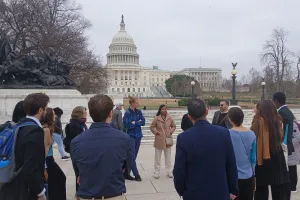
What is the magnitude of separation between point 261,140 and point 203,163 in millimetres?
1608

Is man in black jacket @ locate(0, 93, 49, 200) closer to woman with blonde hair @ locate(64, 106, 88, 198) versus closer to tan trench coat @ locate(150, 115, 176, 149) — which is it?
woman with blonde hair @ locate(64, 106, 88, 198)

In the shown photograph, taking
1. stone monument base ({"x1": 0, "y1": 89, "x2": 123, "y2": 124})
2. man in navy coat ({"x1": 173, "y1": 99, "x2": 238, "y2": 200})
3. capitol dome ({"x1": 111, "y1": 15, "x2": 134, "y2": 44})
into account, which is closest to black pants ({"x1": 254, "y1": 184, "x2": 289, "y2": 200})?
man in navy coat ({"x1": 173, "y1": 99, "x2": 238, "y2": 200})

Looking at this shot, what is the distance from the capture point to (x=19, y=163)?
3.06 m

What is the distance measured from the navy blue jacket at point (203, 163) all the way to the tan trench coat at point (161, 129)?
4025 mm

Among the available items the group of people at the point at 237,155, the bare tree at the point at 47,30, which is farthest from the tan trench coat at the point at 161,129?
the bare tree at the point at 47,30

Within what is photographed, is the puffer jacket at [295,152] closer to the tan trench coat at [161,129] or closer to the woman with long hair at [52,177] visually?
the tan trench coat at [161,129]

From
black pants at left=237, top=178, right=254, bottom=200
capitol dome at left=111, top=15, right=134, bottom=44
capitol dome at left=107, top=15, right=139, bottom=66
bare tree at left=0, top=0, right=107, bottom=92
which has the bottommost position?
black pants at left=237, top=178, right=254, bottom=200

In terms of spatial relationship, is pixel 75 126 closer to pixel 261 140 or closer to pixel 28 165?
pixel 28 165

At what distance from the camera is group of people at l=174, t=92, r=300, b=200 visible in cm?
289

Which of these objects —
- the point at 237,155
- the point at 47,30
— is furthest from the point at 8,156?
the point at 47,30

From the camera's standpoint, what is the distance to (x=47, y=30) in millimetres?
27781

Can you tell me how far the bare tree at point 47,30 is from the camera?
27109 millimetres

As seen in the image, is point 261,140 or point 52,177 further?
point 52,177

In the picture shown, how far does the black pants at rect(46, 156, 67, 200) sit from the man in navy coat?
224 cm
